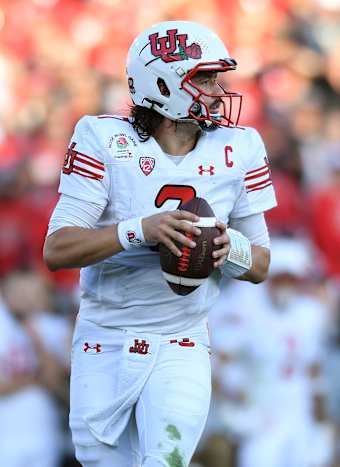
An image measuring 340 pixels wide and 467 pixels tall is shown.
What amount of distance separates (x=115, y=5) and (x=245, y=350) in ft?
14.0

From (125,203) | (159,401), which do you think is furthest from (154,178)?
(159,401)

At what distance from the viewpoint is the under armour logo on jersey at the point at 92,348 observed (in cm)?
421

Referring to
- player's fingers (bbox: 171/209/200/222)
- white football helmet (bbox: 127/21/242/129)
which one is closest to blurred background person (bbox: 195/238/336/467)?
white football helmet (bbox: 127/21/242/129)

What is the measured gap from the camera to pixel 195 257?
3771 mm

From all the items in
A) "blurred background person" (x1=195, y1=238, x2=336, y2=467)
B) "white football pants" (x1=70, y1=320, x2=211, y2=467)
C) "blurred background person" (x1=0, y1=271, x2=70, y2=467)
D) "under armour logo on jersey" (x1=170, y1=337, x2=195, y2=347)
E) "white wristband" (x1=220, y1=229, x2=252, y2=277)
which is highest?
"white wristband" (x1=220, y1=229, x2=252, y2=277)

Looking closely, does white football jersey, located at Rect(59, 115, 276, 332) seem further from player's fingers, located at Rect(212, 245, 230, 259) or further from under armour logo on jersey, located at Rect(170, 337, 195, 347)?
player's fingers, located at Rect(212, 245, 230, 259)

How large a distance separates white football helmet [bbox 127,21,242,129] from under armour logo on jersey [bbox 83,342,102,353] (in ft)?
2.93

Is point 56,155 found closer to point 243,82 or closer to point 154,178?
point 243,82

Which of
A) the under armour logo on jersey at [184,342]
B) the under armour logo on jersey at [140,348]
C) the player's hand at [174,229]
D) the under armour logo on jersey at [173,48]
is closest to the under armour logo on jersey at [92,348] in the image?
the under armour logo on jersey at [140,348]

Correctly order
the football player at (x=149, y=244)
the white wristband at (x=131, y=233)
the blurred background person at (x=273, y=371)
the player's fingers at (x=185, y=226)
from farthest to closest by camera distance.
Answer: the blurred background person at (x=273, y=371), the football player at (x=149, y=244), the white wristband at (x=131, y=233), the player's fingers at (x=185, y=226)

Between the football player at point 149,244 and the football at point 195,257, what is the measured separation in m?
0.09

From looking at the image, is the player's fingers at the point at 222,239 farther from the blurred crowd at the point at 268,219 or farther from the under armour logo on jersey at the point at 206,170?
the blurred crowd at the point at 268,219

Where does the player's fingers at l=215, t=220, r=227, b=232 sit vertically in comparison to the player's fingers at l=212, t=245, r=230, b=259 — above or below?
above

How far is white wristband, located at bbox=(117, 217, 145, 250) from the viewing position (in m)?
3.83
